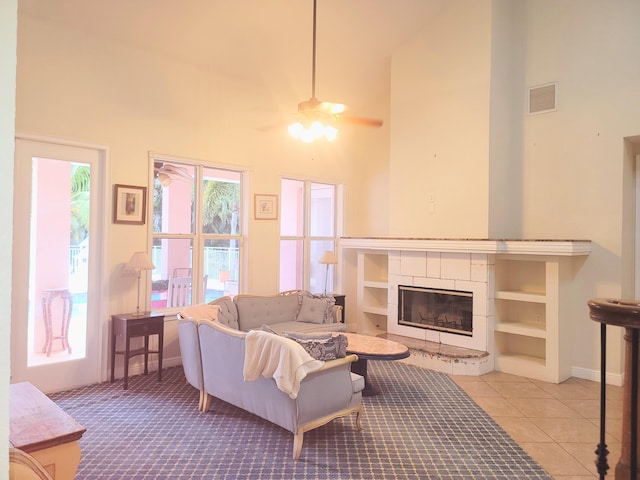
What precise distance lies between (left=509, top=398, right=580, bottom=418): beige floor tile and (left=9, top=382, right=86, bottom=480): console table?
3887 millimetres

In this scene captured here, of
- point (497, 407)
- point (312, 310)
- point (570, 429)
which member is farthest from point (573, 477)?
point (312, 310)

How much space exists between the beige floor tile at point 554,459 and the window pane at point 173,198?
4445 millimetres

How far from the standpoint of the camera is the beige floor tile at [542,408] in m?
4.18

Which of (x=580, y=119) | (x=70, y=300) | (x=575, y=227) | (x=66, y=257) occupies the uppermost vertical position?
(x=580, y=119)

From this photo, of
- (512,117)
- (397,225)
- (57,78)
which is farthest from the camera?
(397,225)

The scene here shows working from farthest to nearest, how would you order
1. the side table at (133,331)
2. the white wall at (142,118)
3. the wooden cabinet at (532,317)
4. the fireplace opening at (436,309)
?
the fireplace opening at (436,309), the wooden cabinet at (532,317), the side table at (133,331), the white wall at (142,118)

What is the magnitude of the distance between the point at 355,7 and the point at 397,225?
9.77ft

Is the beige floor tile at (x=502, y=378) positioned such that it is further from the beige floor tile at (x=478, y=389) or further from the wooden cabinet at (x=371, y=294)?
the wooden cabinet at (x=371, y=294)

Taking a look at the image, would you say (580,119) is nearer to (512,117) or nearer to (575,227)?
(512,117)

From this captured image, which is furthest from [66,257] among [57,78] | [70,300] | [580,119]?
[580,119]

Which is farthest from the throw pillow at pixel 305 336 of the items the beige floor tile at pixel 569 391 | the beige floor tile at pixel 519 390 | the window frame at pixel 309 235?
the window frame at pixel 309 235

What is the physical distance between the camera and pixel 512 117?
5844mm

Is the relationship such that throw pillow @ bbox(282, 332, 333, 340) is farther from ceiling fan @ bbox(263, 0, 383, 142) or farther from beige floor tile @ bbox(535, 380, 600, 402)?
beige floor tile @ bbox(535, 380, 600, 402)

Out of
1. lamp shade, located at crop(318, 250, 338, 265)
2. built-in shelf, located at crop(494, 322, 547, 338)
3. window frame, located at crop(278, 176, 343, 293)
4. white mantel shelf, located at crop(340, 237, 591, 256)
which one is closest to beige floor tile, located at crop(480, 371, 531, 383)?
built-in shelf, located at crop(494, 322, 547, 338)
